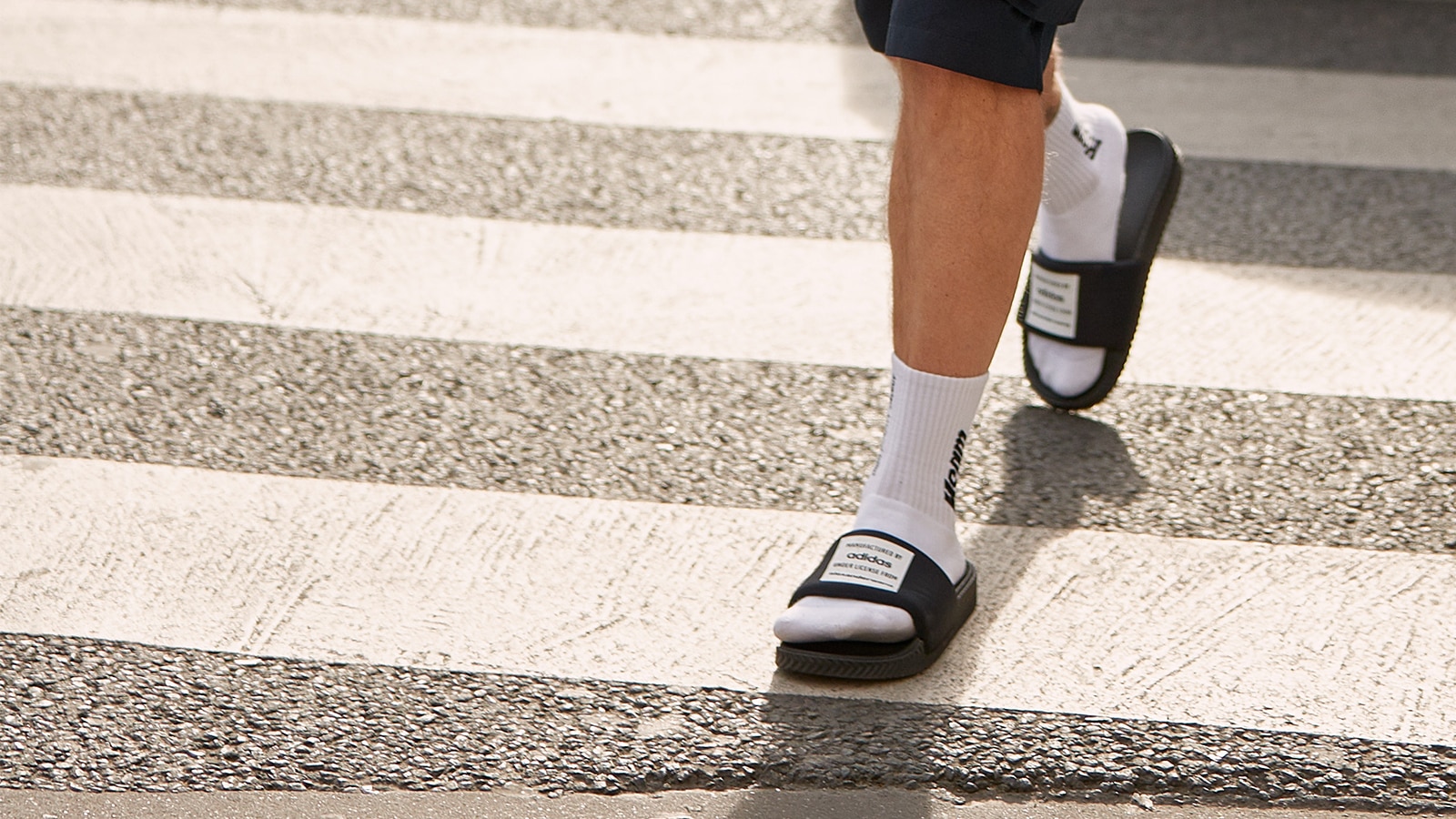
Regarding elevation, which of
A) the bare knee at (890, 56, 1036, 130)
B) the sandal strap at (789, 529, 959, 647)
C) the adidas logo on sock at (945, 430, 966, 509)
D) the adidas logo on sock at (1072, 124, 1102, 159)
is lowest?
the sandal strap at (789, 529, 959, 647)

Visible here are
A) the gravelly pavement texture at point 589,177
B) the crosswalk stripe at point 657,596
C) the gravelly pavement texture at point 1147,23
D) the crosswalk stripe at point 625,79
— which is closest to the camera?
the crosswalk stripe at point 657,596

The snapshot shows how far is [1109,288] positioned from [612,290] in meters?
0.90

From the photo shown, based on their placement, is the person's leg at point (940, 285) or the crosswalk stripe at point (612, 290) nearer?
the person's leg at point (940, 285)

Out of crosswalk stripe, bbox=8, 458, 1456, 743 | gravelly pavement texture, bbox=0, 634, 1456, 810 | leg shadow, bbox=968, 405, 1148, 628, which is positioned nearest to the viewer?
gravelly pavement texture, bbox=0, 634, 1456, 810

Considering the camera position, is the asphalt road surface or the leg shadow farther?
the leg shadow

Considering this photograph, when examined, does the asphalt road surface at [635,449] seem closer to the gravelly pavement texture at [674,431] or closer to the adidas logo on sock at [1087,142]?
the gravelly pavement texture at [674,431]

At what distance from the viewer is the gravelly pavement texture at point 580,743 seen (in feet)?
5.73

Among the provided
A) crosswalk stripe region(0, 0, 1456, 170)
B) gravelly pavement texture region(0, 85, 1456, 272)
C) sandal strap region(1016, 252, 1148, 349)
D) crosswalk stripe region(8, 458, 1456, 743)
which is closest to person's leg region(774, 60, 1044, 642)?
crosswalk stripe region(8, 458, 1456, 743)

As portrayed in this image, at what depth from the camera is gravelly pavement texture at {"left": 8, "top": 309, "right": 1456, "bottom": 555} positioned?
2.33m

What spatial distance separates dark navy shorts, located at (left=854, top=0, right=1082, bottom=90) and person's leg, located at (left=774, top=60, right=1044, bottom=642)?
25mm

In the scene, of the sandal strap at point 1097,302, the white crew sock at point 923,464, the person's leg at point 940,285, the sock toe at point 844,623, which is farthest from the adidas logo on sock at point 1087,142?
the sock toe at point 844,623

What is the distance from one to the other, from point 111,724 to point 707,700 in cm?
65

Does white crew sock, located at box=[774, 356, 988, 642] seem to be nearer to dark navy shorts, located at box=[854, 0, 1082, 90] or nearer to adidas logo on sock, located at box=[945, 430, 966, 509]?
adidas logo on sock, located at box=[945, 430, 966, 509]

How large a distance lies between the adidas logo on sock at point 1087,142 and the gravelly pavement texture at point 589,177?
0.66 m
